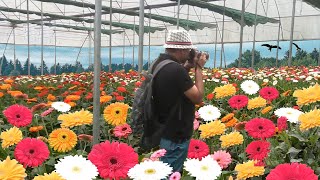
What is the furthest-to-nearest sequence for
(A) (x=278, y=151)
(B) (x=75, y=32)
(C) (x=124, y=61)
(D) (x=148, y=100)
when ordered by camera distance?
(B) (x=75, y=32), (C) (x=124, y=61), (D) (x=148, y=100), (A) (x=278, y=151)

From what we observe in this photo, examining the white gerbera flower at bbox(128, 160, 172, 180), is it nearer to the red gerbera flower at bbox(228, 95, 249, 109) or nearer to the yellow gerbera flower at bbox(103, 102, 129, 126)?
the yellow gerbera flower at bbox(103, 102, 129, 126)

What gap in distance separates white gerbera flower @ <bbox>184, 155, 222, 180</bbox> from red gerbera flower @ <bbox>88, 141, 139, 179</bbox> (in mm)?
145

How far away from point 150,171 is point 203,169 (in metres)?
0.18

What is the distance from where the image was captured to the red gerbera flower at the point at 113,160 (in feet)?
3.71

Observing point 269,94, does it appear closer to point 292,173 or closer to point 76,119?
point 76,119

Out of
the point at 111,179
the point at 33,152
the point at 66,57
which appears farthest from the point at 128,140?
the point at 66,57

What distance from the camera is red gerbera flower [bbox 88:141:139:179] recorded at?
113 cm

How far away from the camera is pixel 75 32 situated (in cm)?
2923

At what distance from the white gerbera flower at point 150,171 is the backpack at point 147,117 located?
1488 mm

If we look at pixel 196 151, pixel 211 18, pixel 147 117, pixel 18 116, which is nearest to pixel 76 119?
pixel 18 116

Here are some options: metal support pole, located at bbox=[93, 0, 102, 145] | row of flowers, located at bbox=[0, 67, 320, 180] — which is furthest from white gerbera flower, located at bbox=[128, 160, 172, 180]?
metal support pole, located at bbox=[93, 0, 102, 145]

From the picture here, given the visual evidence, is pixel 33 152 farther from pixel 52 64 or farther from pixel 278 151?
pixel 52 64

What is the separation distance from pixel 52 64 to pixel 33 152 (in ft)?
87.6

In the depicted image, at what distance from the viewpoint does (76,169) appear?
1.05 meters
